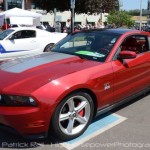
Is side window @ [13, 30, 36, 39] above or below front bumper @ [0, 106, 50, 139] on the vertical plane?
above

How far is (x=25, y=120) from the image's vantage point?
11.2 feet

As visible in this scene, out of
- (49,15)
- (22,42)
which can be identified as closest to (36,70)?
(22,42)

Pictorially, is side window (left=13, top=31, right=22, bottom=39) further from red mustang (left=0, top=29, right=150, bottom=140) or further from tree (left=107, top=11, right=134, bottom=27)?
tree (left=107, top=11, right=134, bottom=27)

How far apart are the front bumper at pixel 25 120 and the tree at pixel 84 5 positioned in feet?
64.8

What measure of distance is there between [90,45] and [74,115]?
151 centimetres

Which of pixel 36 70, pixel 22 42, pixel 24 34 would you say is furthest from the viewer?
pixel 24 34

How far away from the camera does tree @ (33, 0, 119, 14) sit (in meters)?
22.6

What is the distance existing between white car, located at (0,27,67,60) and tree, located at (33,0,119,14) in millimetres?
10052

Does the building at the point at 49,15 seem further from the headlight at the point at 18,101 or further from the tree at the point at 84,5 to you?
the headlight at the point at 18,101

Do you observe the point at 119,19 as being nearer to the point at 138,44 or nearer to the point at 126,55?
the point at 138,44

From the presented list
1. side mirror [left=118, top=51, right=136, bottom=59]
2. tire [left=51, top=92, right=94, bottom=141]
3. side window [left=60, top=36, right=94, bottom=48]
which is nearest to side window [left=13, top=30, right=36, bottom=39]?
side window [left=60, top=36, right=94, bottom=48]

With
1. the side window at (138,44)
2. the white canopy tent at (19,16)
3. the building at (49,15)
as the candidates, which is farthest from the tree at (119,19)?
the side window at (138,44)

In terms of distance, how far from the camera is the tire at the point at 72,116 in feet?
12.0

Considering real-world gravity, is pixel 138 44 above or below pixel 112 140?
above
